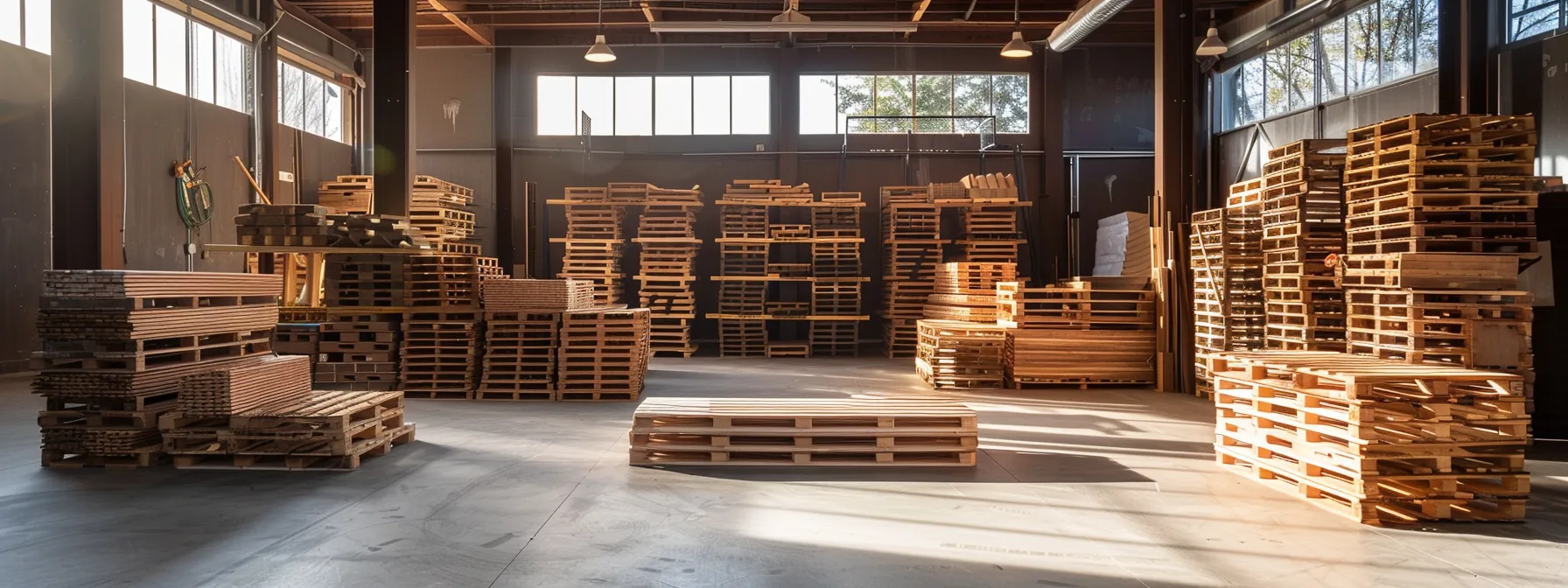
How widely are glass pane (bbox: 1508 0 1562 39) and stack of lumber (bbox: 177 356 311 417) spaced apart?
52.3ft

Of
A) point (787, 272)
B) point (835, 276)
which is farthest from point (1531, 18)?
point (787, 272)

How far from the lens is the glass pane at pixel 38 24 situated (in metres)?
13.6

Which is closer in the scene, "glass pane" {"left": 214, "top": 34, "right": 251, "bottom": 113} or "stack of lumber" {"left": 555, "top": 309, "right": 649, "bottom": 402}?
"stack of lumber" {"left": 555, "top": 309, "right": 649, "bottom": 402}

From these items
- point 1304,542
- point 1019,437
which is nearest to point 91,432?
point 1019,437

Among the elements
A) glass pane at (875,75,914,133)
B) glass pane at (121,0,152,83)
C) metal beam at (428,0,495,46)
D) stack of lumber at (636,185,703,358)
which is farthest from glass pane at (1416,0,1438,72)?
Answer: glass pane at (121,0,152,83)

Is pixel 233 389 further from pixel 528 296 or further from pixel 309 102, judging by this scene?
pixel 309 102

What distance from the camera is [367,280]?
12266mm

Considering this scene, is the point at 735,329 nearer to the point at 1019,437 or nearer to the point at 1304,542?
the point at 1019,437

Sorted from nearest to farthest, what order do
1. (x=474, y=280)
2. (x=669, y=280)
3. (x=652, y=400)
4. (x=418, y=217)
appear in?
(x=652, y=400)
(x=474, y=280)
(x=418, y=217)
(x=669, y=280)

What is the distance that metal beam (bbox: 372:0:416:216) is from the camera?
43.7ft

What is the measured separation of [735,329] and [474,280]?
25.9ft

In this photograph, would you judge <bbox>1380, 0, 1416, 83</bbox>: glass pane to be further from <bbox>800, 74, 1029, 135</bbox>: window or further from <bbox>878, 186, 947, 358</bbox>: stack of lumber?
<bbox>878, 186, 947, 358</bbox>: stack of lumber

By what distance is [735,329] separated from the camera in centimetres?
1992

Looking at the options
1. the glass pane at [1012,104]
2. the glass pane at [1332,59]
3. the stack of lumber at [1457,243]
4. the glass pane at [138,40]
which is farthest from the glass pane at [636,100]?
the stack of lumber at [1457,243]
